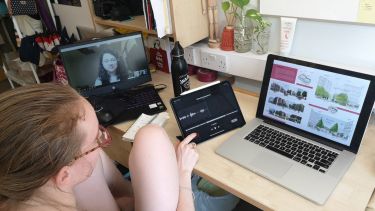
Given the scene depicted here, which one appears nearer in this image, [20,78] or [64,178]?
[64,178]

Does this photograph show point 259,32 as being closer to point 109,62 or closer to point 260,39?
point 260,39

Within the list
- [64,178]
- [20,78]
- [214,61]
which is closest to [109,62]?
[214,61]

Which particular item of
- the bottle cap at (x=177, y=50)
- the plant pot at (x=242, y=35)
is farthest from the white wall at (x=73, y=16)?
the plant pot at (x=242, y=35)

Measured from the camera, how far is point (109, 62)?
145 centimetres

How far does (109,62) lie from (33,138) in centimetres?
92

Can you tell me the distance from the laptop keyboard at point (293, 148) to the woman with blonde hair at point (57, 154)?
0.35 m

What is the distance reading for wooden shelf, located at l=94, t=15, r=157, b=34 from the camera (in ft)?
4.82

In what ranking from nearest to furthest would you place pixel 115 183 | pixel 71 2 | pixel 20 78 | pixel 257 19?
pixel 115 183 → pixel 257 19 → pixel 71 2 → pixel 20 78

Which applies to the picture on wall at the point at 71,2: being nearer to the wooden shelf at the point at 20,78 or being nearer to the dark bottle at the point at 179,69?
the wooden shelf at the point at 20,78

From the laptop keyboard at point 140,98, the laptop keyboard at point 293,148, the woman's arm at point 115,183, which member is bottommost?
the woman's arm at point 115,183

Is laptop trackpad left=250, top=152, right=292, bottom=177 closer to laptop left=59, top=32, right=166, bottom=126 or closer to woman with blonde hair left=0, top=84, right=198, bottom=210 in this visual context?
woman with blonde hair left=0, top=84, right=198, bottom=210

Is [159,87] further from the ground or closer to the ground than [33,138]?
closer to the ground

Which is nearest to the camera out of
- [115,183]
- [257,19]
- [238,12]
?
[115,183]

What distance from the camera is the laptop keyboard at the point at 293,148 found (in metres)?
0.93
